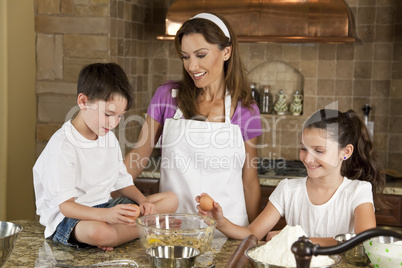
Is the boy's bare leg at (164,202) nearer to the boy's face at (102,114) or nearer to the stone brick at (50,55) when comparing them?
the boy's face at (102,114)

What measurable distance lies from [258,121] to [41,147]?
1628 millimetres

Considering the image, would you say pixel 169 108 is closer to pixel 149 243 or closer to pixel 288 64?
pixel 149 243

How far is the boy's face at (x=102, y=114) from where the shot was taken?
6.85ft

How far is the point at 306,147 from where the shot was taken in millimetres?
2244

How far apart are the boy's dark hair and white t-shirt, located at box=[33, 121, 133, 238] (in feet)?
0.47

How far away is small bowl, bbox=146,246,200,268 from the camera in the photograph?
1.56m

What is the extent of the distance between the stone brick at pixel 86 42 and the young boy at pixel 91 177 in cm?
140

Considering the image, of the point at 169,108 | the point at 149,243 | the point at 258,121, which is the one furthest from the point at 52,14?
the point at 149,243

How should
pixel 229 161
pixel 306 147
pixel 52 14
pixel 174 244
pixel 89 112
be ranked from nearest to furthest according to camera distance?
pixel 174 244 → pixel 89 112 → pixel 306 147 → pixel 229 161 → pixel 52 14

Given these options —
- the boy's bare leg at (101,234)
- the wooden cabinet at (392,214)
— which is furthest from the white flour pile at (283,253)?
the wooden cabinet at (392,214)

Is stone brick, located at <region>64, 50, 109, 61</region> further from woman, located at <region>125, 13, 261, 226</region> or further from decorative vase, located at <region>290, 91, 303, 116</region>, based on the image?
decorative vase, located at <region>290, 91, 303, 116</region>

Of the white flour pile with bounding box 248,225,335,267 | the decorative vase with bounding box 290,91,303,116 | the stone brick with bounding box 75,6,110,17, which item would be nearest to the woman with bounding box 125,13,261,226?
the white flour pile with bounding box 248,225,335,267

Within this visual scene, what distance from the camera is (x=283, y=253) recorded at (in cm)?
156

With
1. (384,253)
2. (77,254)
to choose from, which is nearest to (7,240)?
(77,254)
